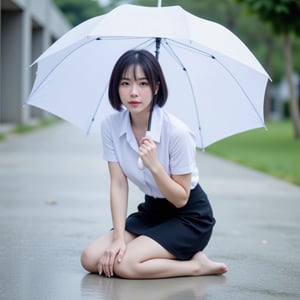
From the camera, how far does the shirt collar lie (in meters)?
5.24

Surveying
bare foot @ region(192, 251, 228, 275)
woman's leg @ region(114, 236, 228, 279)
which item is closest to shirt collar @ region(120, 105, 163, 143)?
woman's leg @ region(114, 236, 228, 279)

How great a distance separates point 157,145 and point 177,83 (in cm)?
75

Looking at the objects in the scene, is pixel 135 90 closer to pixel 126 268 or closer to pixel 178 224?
pixel 178 224

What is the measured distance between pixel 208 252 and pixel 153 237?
1.33 m

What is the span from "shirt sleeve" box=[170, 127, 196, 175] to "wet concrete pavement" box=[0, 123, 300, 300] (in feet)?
2.18

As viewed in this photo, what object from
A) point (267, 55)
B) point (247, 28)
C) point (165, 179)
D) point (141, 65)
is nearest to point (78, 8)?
point (247, 28)

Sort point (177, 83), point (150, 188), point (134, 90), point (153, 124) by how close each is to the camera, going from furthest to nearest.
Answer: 1. point (177, 83)
2. point (150, 188)
3. point (153, 124)
4. point (134, 90)

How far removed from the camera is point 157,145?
530 cm

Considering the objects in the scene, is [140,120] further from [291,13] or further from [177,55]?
[291,13]

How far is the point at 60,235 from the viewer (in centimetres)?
722

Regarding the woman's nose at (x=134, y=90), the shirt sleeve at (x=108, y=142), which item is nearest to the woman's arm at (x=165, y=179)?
the woman's nose at (x=134, y=90)

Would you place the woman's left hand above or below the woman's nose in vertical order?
below

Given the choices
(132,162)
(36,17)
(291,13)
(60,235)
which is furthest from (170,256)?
(36,17)

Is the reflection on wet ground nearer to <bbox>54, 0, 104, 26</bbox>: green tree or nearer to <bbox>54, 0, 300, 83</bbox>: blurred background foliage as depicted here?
<bbox>54, 0, 300, 83</bbox>: blurred background foliage
